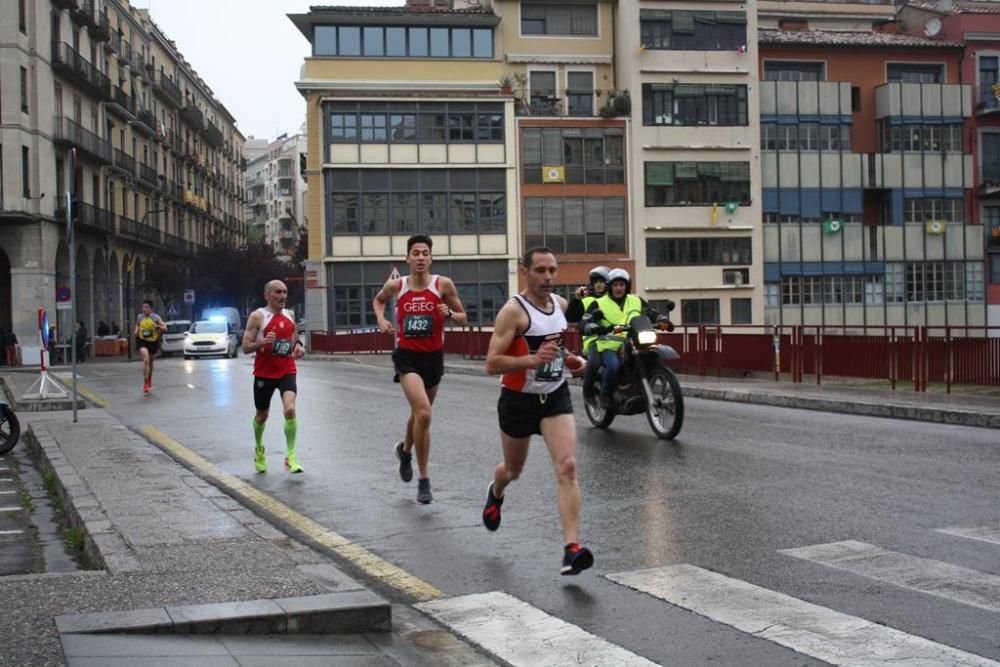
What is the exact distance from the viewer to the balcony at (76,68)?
50562 mm

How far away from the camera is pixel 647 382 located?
41.3 feet

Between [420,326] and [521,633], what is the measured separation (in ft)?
13.5

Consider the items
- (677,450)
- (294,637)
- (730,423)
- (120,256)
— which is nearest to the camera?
(294,637)

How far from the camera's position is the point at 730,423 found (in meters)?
14.0

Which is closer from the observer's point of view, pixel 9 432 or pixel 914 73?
pixel 9 432

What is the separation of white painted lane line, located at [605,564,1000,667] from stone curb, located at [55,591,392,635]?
145 centimetres

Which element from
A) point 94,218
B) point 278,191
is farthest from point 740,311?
point 278,191

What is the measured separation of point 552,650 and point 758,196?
168 ft

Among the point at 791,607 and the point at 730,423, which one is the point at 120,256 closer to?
the point at 730,423

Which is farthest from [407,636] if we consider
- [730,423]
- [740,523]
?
[730,423]

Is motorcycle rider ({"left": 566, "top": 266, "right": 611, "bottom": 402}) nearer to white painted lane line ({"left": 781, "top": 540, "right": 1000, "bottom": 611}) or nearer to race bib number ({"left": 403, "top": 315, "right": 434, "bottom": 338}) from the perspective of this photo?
race bib number ({"left": 403, "top": 315, "right": 434, "bottom": 338})

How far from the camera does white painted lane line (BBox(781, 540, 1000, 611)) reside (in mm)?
5594

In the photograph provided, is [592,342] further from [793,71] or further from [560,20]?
[793,71]

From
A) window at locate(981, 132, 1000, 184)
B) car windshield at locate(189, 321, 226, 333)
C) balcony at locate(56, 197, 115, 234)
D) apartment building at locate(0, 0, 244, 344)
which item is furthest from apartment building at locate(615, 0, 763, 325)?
balcony at locate(56, 197, 115, 234)
